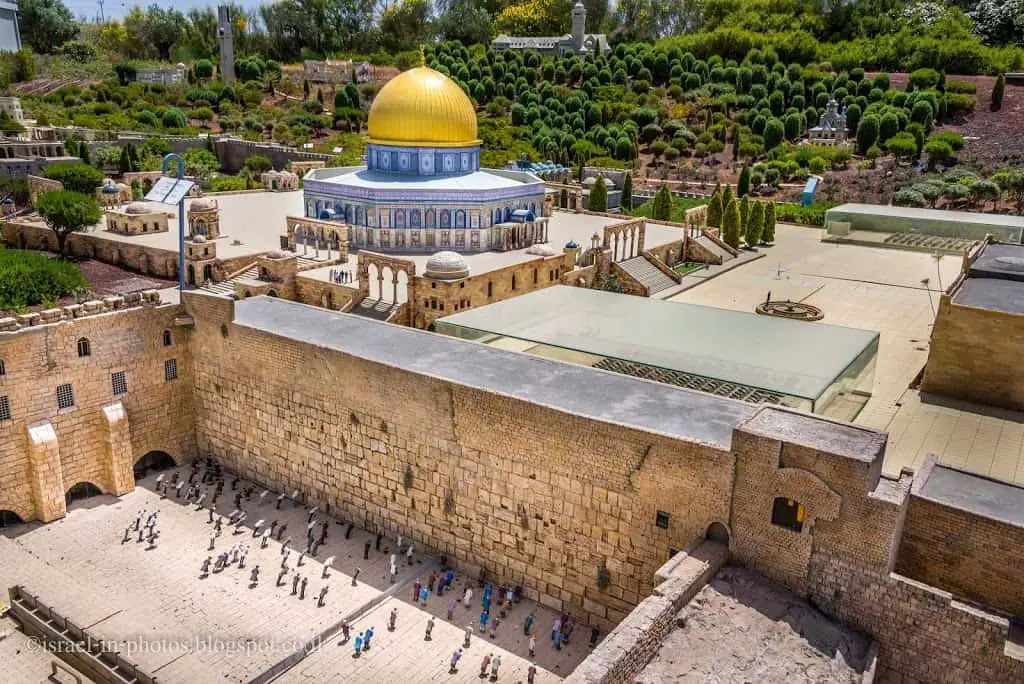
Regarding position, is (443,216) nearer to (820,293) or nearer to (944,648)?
(820,293)

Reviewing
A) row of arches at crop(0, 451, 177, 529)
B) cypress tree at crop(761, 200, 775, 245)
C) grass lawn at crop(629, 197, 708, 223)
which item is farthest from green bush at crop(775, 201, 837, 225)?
row of arches at crop(0, 451, 177, 529)

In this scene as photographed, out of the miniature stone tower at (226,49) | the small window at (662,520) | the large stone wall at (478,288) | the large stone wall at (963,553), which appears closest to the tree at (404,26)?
the miniature stone tower at (226,49)

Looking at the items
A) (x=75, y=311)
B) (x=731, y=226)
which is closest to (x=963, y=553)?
(x=75, y=311)

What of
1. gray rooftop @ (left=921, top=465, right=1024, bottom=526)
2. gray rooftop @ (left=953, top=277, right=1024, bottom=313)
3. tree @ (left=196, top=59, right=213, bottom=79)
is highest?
tree @ (left=196, top=59, right=213, bottom=79)

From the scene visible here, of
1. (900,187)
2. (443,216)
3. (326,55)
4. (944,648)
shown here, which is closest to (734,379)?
(944,648)

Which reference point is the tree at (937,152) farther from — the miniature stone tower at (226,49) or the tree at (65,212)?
the miniature stone tower at (226,49)

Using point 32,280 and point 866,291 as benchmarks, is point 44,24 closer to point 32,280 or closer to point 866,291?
point 32,280

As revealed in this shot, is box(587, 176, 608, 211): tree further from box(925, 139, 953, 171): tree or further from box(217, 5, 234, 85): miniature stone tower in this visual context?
box(217, 5, 234, 85): miniature stone tower
